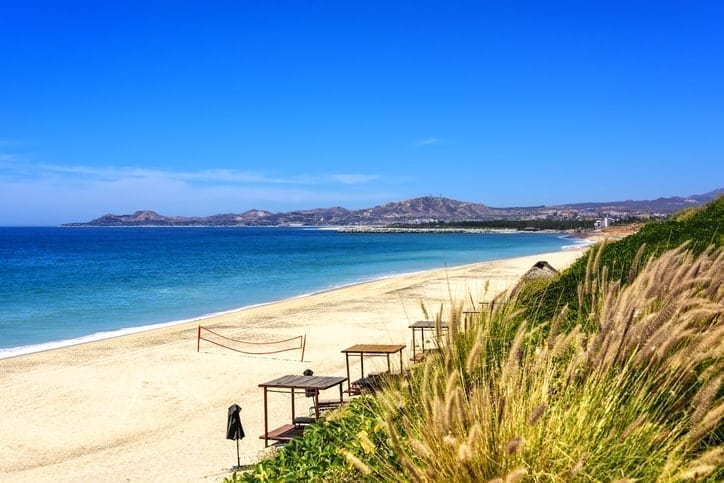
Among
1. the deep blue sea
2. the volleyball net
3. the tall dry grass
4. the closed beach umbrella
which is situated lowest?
the deep blue sea

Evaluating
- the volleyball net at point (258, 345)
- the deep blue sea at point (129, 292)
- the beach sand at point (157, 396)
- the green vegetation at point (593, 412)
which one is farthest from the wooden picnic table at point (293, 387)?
the deep blue sea at point (129, 292)

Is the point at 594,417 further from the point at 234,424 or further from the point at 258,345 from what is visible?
the point at 258,345

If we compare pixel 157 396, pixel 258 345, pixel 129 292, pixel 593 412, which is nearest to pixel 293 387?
pixel 157 396

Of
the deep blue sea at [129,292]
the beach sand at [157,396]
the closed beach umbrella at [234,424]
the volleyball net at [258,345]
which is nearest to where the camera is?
the closed beach umbrella at [234,424]

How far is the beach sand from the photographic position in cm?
991

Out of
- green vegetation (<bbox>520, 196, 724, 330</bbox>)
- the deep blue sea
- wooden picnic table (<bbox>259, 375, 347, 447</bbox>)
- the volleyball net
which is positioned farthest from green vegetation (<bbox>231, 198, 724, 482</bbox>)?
the deep blue sea

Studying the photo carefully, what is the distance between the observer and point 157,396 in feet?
46.0

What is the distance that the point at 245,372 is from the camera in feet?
52.4

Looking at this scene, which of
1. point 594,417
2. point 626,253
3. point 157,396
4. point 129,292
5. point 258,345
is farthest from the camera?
point 129,292

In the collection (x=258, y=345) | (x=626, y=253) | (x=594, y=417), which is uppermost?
Result: (x=626, y=253)

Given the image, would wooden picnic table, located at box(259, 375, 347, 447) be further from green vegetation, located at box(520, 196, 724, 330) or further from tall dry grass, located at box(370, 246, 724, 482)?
tall dry grass, located at box(370, 246, 724, 482)

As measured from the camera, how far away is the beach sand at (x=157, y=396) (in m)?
9.91

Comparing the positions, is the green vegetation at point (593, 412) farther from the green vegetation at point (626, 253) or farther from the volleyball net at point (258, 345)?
the volleyball net at point (258, 345)

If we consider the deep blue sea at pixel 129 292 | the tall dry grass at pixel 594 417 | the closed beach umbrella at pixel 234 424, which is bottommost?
the deep blue sea at pixel 129 292
